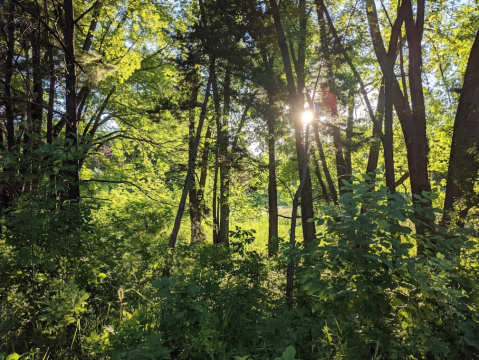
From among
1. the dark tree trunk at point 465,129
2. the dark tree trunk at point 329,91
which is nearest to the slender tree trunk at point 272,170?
the dark tree trunk at point 329,91

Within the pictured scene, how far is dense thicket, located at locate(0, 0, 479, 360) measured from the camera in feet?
8.34

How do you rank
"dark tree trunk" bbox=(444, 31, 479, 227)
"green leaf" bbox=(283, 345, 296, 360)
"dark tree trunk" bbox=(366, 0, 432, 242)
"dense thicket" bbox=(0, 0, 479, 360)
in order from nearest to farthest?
"green leaf" bbox=(283, 345, 296, 360) < "dense thicket" bbox=(0, 0, 479, 360) < "dark tree trunk" bbox=(444, 31, 479, 227) < "dark tree trunk" bbox=(366, 0, 432, 242)

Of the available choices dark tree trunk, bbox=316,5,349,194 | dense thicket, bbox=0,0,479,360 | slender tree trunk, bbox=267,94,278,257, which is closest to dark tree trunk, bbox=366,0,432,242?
dense thicket, bbox=0,0,479,360

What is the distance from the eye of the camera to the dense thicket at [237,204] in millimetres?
2543

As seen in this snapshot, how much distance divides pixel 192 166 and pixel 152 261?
2.78m

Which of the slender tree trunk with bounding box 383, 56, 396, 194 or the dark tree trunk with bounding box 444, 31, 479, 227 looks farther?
the slender tree trunk with bounding box 383, 56, 396, 194

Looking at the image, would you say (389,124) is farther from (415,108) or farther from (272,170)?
(272,170)

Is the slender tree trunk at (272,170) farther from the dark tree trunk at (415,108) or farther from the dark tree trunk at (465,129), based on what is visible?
the dark tree trunk at (465,129)

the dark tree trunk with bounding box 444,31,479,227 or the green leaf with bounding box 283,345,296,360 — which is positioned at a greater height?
the dark tree trunk with bounding box 444,31,479,227

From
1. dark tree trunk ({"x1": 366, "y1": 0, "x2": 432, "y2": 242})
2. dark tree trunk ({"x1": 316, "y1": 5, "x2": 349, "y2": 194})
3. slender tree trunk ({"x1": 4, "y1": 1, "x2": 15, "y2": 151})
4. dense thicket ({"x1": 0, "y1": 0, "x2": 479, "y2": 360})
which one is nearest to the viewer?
dense thicket ({"x1": 0, "y1": 0, "x2": 479, "y2": 360})

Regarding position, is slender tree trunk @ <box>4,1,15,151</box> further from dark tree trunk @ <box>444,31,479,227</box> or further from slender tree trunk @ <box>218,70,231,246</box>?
dark tree trunk @ <box>444,31,479,227</box>

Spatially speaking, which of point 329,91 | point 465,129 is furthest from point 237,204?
point 465,129

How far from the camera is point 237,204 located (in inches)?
555

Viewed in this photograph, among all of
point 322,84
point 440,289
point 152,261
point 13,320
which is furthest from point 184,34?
point 440,289
